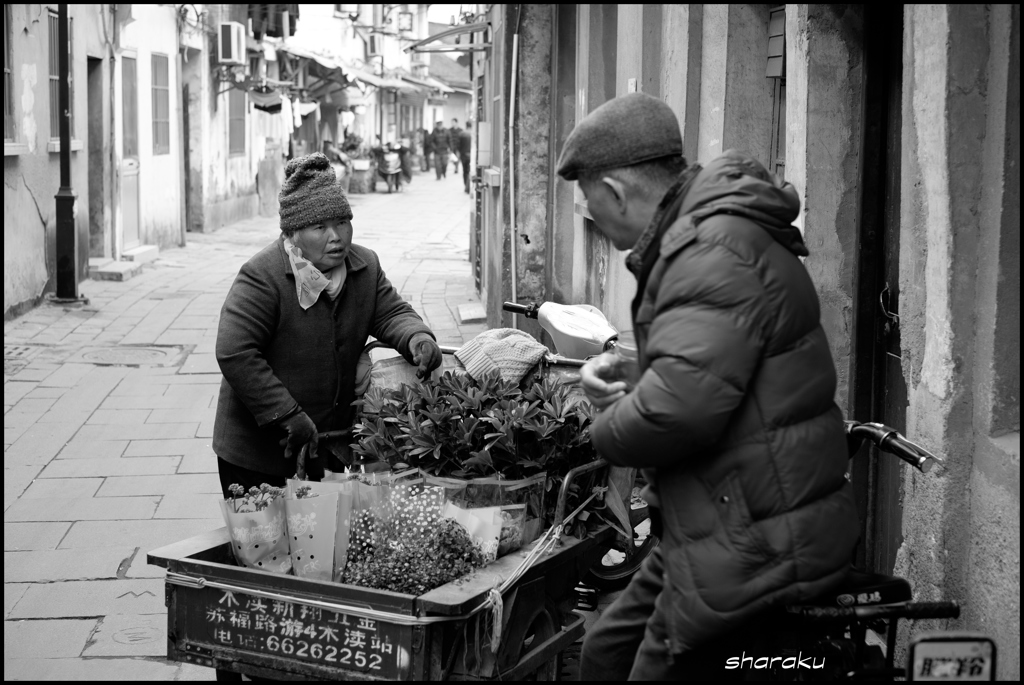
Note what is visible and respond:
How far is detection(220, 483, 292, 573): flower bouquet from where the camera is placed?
330cm

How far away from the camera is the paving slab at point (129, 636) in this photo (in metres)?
4.44

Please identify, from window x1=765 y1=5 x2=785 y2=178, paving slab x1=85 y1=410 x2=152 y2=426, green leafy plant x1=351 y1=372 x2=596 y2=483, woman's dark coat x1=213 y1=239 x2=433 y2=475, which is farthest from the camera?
paving slab x1=85 y1=410 x2=152 y2=426

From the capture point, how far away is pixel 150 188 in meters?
17.7

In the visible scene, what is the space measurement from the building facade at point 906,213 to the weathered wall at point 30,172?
6896 mm

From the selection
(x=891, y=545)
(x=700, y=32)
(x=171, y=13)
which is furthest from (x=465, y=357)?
(x=171, y=13)

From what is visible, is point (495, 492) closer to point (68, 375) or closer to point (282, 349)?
point (282, 349)

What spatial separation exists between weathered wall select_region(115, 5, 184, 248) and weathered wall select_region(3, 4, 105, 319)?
139 inches

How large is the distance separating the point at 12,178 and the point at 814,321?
35.2 ft

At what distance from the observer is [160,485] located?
6586 mm

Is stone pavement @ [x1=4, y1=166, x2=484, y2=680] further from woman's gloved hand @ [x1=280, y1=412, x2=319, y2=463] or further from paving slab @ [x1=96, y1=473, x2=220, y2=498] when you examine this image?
woman's gloved hand @ [x1=280, y1=412, x2=319, y2=463]

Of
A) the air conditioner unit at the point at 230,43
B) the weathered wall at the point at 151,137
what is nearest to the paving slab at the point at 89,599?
the weathered wall at the point at 151,137

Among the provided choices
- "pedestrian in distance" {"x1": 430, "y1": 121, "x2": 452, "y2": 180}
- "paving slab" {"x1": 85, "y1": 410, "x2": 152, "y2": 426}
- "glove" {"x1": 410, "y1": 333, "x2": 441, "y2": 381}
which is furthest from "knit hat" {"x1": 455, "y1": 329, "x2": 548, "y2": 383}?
"pedestrian in distance" {"x1": 430, "y1": 121, "x2": 452, "y2": 180}

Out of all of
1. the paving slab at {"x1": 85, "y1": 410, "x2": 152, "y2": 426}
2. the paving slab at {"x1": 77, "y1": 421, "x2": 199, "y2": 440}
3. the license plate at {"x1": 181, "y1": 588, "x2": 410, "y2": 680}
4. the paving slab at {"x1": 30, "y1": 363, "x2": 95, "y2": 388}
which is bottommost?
the paving slab at {"x1": 77, "y1": 421, "x2": 199, "y2": 440}

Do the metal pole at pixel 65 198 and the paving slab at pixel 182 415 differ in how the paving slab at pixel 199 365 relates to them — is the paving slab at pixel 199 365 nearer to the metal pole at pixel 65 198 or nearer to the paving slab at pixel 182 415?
the paving slab at pixel 182 415
